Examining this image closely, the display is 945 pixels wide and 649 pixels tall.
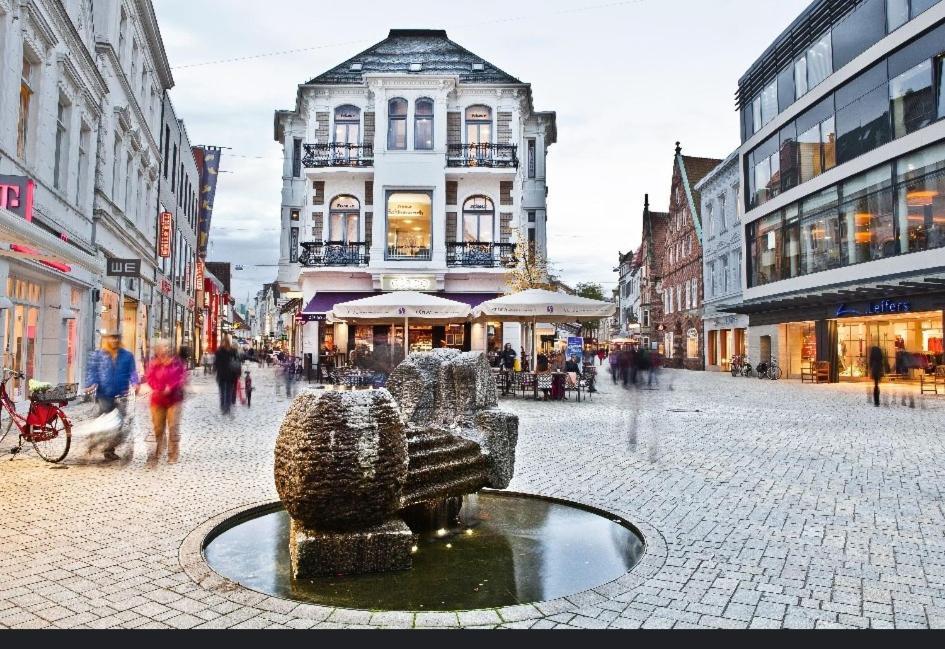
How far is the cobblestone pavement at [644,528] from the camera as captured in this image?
360 centimetres

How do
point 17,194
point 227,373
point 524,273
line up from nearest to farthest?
point 17,194
point 227,373
point 524,273

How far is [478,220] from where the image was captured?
29.2 metres

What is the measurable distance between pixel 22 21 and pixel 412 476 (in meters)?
13.2

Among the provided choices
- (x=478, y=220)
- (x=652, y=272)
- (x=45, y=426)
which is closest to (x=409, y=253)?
(x=478, y=220)

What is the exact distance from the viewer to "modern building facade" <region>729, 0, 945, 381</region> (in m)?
22.1

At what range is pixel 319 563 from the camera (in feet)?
14.2

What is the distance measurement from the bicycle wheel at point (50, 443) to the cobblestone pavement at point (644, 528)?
7.7 inches

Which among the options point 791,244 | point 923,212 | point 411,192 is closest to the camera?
point 923,212

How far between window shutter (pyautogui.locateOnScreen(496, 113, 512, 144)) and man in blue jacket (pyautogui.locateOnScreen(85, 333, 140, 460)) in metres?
22.6

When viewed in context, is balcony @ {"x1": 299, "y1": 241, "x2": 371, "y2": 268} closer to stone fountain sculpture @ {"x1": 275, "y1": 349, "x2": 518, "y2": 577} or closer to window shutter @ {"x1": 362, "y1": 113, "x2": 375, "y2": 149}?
window shutter @ {"x1": 362, "y1": 113, "x2": 375, "y2": 149}

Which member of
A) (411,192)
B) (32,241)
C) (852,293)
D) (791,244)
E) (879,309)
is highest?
(411,192)

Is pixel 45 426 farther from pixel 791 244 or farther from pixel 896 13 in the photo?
pixel 791 244

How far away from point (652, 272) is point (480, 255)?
38.6 meters

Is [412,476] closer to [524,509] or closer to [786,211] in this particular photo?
[524,509]
